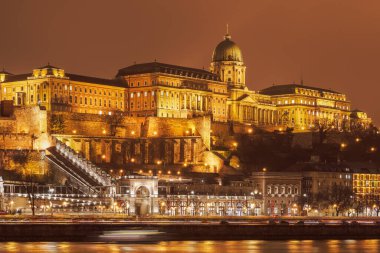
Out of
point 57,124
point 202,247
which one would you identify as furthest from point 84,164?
point 202,247

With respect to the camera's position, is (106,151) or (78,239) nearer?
(78,239)

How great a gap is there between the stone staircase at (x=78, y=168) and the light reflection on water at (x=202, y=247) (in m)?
37.0

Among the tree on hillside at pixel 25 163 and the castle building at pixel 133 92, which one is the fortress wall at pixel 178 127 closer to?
the castle building at pixel 133 92

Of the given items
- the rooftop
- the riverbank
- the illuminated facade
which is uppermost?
the rooftop

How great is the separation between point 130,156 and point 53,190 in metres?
28.5

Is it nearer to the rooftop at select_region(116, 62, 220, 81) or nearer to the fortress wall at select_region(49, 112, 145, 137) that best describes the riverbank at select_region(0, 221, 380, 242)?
the fortress wall at select_region(49, 112, 145, 137)

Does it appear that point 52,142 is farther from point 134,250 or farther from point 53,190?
point 134,250

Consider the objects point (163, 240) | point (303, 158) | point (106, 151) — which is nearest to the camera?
point (163, 240)

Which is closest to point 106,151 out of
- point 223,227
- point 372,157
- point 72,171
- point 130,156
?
point 130,156

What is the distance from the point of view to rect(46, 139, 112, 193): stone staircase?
127000 mm

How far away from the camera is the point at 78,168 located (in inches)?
5207

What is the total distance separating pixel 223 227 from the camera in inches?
3639

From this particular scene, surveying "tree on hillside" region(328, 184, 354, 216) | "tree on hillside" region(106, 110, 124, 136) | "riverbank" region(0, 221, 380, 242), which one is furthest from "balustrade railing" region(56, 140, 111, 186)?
"riverbank" region(0, 221, 380, 242)

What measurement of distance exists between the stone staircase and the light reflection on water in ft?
122
